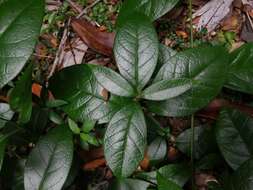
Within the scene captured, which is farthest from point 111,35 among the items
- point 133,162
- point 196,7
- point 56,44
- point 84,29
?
point 133,162

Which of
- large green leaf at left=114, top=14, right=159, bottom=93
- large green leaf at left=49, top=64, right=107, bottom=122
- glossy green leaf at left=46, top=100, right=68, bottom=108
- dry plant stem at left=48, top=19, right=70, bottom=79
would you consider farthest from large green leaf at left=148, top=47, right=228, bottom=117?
dry plant stem at left=48, top=19, right=70, bottom=79

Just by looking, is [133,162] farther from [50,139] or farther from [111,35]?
[111,35]

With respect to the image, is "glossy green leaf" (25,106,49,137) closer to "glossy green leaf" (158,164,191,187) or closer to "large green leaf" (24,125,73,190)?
"large green leaf" (24,125,73,190)

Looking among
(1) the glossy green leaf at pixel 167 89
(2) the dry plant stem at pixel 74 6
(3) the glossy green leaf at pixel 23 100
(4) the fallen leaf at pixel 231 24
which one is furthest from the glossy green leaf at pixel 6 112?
(4) the fallen leaf at pixel 231 24

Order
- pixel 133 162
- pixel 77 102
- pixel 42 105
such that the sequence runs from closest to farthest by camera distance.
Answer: pixel 133 162
pixel 77 102
pixel 42 105

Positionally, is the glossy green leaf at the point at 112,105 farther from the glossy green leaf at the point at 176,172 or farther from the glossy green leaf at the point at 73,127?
the glossy green leaf at the point at 176,172
